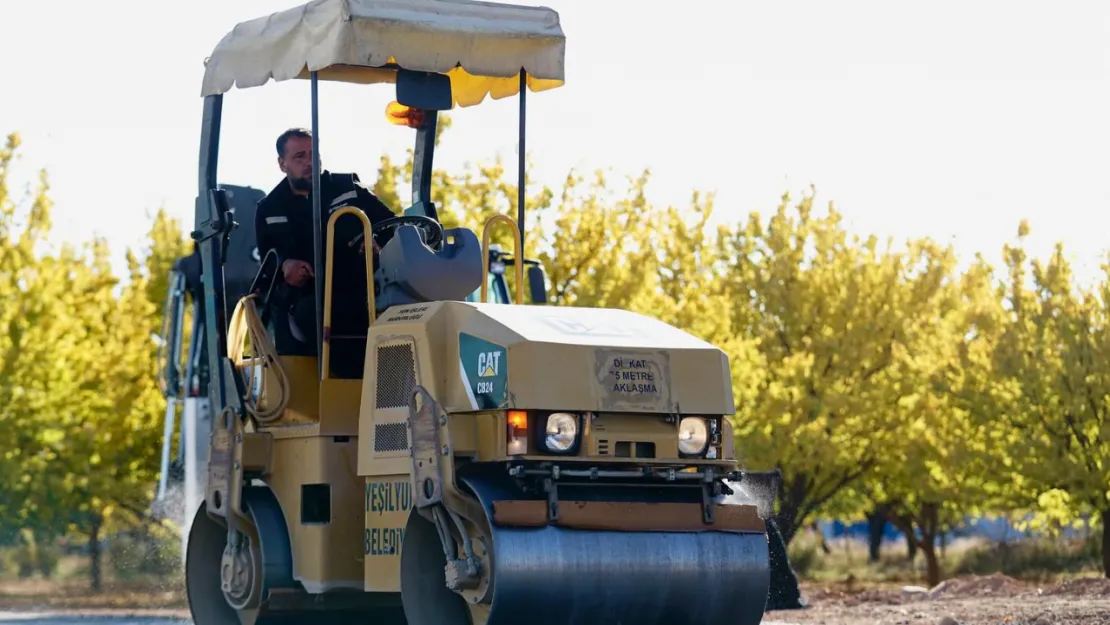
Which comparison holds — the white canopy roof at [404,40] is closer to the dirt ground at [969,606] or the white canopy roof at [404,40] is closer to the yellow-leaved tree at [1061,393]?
the dirt ground at [969,606]

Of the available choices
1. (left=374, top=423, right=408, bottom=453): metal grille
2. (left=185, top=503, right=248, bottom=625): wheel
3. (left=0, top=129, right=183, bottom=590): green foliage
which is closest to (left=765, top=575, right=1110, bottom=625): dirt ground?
(left=185, top=503, right=248, bottom=625): wheel

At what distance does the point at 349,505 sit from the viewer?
33.5 feet

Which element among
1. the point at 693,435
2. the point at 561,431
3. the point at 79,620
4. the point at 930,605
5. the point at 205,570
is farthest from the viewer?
the point at 79,620

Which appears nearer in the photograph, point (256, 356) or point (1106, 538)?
point (256, 356)

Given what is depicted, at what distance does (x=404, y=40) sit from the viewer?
34.7 ft

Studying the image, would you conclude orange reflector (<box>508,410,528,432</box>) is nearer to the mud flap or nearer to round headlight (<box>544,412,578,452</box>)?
round headlight (<box>544,412,578,452</box>)

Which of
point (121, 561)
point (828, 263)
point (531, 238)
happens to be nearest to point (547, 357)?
point (531, 238)

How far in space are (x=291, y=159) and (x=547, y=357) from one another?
3.14m

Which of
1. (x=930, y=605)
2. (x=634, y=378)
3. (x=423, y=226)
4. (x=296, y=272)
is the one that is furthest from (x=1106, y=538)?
(x=634, y=378)

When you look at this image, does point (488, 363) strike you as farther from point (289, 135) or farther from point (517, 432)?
point (289, 135)

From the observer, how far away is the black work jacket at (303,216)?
11.2 metres

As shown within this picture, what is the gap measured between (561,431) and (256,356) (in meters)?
2.74

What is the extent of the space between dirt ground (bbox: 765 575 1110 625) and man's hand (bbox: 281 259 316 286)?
688 centimetres

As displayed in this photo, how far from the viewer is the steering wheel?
10758 mm
